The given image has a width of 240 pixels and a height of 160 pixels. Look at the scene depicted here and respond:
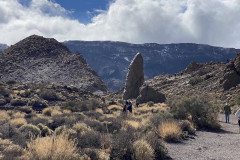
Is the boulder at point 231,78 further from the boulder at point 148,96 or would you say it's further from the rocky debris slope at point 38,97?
the rocky debris slope at point 38,97

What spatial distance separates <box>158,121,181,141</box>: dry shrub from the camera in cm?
1050

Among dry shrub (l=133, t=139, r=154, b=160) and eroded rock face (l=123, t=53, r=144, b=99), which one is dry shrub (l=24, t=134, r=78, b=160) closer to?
dry shrub (l=133, t=139, r=154, b=160)

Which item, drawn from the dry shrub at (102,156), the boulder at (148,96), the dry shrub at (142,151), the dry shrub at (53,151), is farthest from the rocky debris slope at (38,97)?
the dry shrub at (53,151)

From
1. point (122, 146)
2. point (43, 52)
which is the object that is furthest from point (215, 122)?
point (43, 52)

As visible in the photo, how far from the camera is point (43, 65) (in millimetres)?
62531

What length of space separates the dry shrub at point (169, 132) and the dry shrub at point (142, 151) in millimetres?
3183

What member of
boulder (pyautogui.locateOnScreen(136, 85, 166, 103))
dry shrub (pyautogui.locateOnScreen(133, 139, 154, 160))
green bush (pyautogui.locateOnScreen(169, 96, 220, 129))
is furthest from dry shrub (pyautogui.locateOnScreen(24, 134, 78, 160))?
boulder (pyautogui.locateOnScreen(136, 85, 166, 103))

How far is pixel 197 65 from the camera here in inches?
2667

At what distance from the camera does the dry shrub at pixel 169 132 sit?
10.5 m

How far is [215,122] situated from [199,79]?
115ft

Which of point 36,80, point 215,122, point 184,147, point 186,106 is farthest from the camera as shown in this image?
point 36,80

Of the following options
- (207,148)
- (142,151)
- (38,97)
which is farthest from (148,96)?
(142,151)

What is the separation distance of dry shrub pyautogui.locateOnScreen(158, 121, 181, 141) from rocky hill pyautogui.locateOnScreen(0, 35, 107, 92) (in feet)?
152

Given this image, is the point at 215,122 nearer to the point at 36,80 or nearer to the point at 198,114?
the point at 198,114
